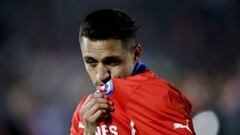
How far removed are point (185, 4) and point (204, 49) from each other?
51 centimetres

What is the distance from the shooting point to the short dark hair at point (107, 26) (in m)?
1.99

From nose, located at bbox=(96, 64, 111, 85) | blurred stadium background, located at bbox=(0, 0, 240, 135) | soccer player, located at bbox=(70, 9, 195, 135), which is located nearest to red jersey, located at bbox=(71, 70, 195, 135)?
soccer player, located at bbox=(70, 9, 195, 135)

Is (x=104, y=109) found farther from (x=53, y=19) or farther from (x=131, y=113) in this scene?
(x=53, y=19)

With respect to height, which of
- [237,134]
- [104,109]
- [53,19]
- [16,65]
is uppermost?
[104,109]

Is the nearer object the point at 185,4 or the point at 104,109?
the point at 104,109

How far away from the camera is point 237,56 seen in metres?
4.59

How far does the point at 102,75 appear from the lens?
1979mm

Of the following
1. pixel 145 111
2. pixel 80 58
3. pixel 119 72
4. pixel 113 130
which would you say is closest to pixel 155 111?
pixel 145 111

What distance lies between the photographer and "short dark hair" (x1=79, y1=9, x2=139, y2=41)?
1.99m

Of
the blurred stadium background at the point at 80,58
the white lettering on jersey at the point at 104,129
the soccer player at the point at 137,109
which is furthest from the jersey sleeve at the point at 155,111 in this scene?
the blurred stadium background at the point at 80,58

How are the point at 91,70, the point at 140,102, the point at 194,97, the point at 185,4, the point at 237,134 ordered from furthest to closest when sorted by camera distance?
1. the point at 185,4
2. the point at 194,97
3. the point at 237,134
4. the point at 91,70
5. the point at 140,102

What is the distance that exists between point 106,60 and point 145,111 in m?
0.46

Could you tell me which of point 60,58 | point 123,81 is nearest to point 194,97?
point 60,58

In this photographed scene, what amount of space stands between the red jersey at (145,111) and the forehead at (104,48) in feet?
1.07
